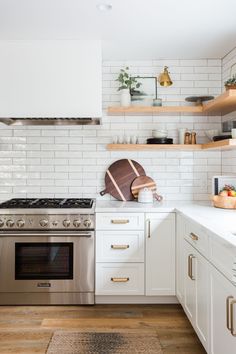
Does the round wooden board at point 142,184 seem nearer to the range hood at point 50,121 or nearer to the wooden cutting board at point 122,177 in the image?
the wooden cutting board at point 122,177

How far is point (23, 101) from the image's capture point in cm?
307

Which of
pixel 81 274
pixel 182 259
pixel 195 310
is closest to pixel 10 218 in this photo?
pixel 81 274

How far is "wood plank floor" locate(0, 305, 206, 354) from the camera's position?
7.80 ft

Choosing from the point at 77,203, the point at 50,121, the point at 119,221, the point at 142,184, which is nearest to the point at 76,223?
the point at 77,203

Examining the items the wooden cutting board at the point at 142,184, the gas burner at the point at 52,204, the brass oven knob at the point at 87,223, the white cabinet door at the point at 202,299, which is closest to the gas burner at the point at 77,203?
the gas burner at the point at 52,204

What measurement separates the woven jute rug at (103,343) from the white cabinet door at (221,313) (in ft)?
1.95

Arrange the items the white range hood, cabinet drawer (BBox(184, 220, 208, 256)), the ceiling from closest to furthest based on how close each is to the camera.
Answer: cabinet drawer (BBox(184, 220, 208, 256)) < the ceiling < the white range hood

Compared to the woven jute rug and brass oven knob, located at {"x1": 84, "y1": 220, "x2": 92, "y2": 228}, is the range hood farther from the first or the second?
the woven jute rug

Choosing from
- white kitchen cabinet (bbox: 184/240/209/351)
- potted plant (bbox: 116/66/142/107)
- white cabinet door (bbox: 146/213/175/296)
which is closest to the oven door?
white cabinet door (bbox: 146/213/175/296)

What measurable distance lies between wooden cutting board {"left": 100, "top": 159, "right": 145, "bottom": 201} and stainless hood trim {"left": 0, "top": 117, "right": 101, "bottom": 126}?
512mm

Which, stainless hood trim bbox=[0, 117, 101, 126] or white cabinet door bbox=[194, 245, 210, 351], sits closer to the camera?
white cabinet door bbox=[194, 245, 210, 351]

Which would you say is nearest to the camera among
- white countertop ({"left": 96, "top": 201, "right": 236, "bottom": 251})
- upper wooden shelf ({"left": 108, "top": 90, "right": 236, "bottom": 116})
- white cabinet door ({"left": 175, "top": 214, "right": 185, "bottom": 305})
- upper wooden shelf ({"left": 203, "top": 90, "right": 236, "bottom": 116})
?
white countertop ({"left": 96, "top": 201, "right": 236, "bottom": 251})

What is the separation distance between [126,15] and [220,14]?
72cm

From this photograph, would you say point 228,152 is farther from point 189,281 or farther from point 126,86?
point 189,281
